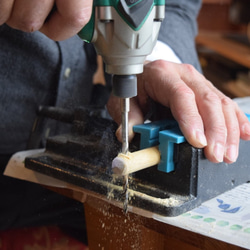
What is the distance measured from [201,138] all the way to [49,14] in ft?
0.95

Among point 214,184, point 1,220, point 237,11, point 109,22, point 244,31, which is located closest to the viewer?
point 109,22

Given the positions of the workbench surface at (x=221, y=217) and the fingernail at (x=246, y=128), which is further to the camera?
the fingernail at (x=246, y=128)

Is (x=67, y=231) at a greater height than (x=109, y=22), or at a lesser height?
lesser

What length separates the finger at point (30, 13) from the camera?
0.55 m

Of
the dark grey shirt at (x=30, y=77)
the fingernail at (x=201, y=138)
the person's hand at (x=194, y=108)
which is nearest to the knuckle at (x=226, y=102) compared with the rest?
the person's hand at (x=194, y=108)

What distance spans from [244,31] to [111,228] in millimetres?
3258

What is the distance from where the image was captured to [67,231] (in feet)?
3.19

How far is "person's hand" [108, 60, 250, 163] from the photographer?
0.67 metres

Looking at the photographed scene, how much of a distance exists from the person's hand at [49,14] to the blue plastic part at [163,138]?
0.21m

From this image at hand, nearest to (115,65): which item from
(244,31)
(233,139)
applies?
(233,139)

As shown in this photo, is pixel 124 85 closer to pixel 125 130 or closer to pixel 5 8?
pixel 125 130

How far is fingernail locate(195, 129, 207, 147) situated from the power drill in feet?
0.37

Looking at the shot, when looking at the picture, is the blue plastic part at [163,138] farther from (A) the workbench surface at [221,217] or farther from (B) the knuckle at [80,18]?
(B) the knuckle at [80,18]

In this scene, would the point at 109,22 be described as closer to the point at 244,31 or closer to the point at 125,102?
the point at 125,102
